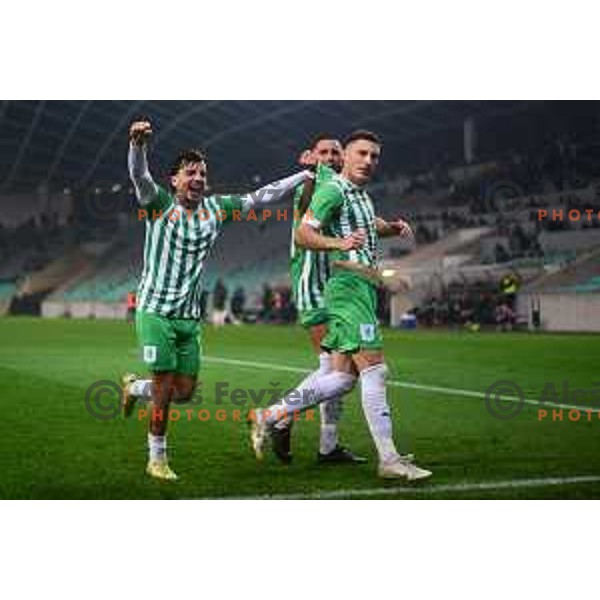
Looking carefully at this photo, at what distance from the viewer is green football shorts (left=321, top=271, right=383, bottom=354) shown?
455 centimetres

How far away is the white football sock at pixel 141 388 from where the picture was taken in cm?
512

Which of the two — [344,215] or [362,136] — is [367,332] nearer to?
[344,215]

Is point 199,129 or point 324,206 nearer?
point 324,206

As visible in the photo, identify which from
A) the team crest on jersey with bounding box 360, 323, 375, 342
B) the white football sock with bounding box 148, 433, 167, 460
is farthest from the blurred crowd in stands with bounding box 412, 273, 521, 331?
the white football sock with bounding box 148, 433, 167, 460

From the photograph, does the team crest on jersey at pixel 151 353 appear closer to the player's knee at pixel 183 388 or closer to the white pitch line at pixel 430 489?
the player's knee at pixel 183 388

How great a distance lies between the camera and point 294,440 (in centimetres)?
567

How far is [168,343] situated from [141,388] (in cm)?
64

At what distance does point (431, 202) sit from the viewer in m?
7.25

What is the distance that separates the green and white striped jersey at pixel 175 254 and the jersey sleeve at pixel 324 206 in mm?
425

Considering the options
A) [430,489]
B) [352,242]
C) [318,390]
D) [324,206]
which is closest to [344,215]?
[324,206]

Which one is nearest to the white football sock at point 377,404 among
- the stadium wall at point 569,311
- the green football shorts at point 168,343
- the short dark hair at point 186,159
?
the green football shorts at point 168,343

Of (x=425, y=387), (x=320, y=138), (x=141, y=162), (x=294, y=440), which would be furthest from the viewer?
(x=425, y=387)

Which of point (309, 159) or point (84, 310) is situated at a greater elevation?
point (309, 159)
